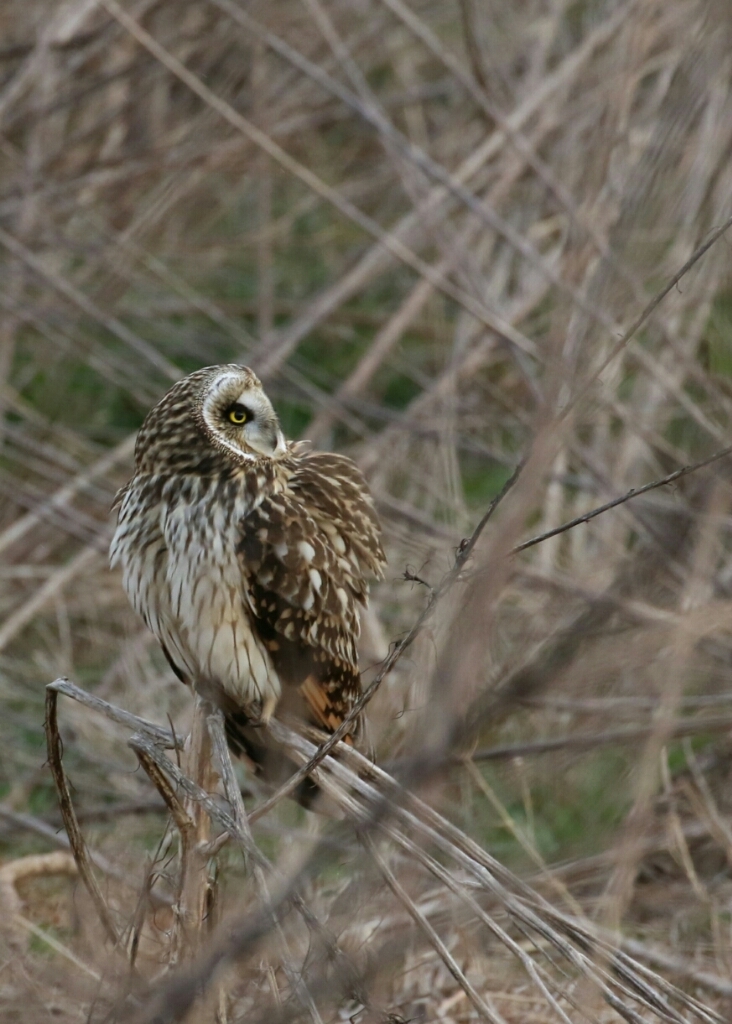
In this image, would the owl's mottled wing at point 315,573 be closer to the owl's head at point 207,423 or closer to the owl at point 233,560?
the owl at point 233,560

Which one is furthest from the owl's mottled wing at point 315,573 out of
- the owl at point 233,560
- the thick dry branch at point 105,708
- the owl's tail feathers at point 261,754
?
the thick dry branch at point 105,708

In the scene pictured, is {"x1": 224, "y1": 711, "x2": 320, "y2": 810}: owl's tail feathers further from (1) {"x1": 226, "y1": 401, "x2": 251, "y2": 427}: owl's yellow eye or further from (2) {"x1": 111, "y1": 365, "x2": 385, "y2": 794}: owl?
(1) {"x1": 226, "y1": 401, "x2": 251, "y2": 427}: owl's yellow eye

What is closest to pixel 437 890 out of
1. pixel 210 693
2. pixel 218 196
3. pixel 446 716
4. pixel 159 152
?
pixel 210 693

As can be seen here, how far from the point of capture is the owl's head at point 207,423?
2.49 meters

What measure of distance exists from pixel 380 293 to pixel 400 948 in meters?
4.76

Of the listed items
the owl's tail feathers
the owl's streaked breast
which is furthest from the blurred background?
the owl's streaked breast

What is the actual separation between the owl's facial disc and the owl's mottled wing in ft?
0.33

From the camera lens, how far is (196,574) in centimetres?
244

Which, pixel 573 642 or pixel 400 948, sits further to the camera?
pixel 400 948

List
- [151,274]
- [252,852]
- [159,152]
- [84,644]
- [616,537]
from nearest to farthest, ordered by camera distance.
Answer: [252,852] < [616,537] < [84,644] < [159,152] < [151,274]

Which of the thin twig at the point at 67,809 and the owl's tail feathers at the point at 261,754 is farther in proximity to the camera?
the owl's tail feathers at the point at 261,754

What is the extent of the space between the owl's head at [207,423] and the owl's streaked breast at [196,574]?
46mm

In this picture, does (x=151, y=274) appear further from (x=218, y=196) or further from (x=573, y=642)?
(x=573, y=642)

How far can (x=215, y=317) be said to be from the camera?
173 inches
